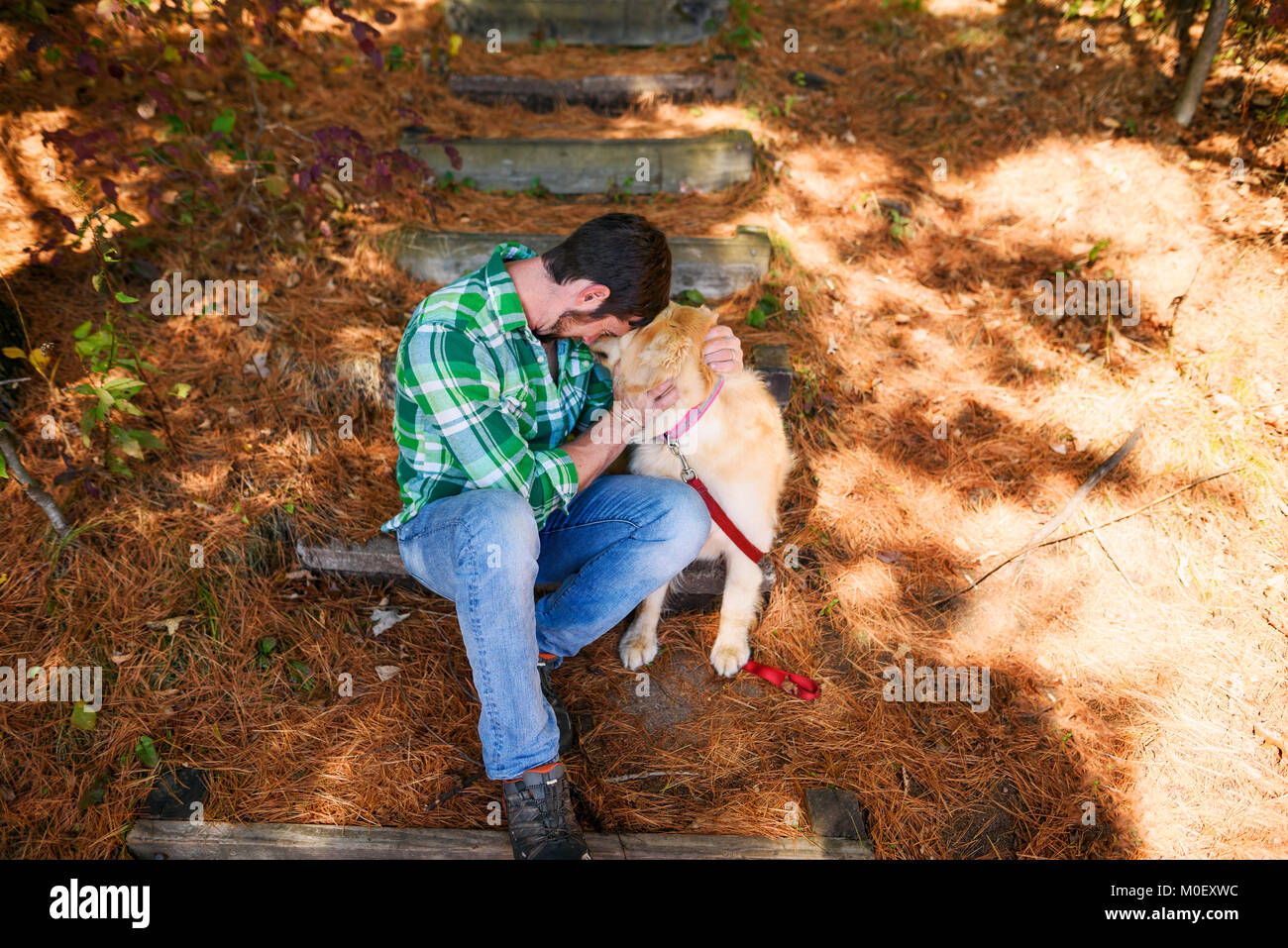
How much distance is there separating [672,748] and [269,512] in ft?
6.56

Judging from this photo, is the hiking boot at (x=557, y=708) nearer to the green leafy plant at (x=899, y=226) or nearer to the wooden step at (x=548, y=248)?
the wooden step at (x=548, y=248)

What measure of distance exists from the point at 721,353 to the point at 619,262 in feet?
1.79

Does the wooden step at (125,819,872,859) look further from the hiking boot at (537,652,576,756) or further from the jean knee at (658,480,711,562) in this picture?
the jean knee at (658,480,711,562)

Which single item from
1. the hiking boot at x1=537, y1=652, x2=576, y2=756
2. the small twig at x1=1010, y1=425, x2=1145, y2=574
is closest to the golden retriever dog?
the hiking boot at x1=537, y1=652, x2=576, y2=756

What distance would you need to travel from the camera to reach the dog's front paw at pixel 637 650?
2727 mm

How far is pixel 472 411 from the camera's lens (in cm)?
204

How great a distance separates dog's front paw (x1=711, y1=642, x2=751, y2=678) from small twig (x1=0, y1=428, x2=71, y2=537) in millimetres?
2737

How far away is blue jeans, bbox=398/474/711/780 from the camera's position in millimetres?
2027

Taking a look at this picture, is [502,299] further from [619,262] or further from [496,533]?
[496,533]

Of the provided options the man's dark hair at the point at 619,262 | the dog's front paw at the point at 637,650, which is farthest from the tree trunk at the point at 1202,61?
the dog's front paw at the point at 637,650

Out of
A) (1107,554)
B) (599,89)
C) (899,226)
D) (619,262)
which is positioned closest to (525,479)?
(619,262)

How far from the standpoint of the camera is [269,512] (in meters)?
2.80

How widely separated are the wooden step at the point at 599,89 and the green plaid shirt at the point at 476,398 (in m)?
2.98
